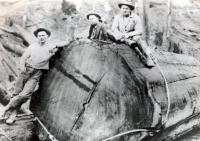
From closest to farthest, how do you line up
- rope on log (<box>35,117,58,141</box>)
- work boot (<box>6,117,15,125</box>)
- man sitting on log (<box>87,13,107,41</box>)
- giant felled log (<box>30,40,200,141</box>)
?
giant felled log (<box>30,40,200,141</box>) < rope on log (<box>35,117,58,141</box>) < work boot (<box>6,117,15,125</box>) < man sitting on log (<box>87,13,107,41</box>)

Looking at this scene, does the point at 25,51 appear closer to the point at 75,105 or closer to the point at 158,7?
the point at 75,105

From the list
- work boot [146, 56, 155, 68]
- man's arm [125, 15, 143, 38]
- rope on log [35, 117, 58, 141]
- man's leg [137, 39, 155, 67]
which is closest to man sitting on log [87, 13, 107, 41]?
man's arm [125, 15, 143, 38]

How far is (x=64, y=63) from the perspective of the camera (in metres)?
2.57

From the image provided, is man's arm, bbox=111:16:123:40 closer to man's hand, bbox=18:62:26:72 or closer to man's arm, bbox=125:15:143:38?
man's arm, bbox=125:15:143:38

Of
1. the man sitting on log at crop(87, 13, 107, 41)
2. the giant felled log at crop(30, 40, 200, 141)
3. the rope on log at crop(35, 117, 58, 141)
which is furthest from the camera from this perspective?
the man sitting on log at crop(87, 13, 107, 41)

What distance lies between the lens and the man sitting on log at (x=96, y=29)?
2674 mm

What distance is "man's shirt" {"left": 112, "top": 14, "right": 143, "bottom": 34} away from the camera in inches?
108

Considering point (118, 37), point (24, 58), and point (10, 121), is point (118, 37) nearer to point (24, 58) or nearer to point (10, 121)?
point (24, 58)

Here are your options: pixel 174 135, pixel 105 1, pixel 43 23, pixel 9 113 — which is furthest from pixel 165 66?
pixel 9 113

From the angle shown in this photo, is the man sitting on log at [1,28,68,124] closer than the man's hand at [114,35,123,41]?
Yes

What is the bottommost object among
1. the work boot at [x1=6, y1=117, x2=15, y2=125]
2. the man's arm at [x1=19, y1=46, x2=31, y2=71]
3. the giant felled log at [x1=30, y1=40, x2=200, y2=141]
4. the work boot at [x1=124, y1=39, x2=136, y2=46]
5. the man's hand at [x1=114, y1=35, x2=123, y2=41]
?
the work boot at [x1=6, y1=117, x2=15, y2=125]

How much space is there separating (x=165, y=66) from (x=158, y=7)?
29.6 inches

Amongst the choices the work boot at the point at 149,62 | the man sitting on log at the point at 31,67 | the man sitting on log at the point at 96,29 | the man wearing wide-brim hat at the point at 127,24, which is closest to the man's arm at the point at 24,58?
the man sitting on log at the point at 31,67

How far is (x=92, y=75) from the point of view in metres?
2.44
